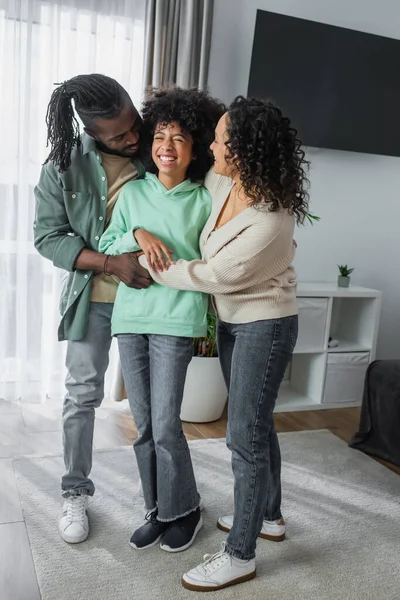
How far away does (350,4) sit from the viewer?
3.45m

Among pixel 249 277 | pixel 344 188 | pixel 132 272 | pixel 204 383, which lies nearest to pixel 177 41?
pixel 344 188

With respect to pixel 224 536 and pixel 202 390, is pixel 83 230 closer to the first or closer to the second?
pixel 224 536

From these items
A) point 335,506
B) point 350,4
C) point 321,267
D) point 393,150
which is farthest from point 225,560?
point 350,4

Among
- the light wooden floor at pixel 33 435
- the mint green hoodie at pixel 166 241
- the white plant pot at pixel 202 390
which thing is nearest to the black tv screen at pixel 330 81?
the white plant pot at pixel 202 390

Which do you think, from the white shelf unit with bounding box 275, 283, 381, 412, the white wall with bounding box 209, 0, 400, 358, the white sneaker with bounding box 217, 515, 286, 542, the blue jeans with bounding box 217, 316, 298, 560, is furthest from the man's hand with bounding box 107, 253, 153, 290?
the white wall with bounding box 209, 0, 400, 358

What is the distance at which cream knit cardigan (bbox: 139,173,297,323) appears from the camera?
1.52m

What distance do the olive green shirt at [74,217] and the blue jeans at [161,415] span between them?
212 millimetres

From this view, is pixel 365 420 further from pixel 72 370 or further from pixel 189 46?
pixel 189 46

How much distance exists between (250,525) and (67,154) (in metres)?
1.17

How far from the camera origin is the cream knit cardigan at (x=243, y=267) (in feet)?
4.99

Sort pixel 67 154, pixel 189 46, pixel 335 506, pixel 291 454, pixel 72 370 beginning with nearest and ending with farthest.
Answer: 1. pixel 67 154
2. pixel 72 370
3. pixel 335 506
4. pixel 291 454
5. pixel 189 46

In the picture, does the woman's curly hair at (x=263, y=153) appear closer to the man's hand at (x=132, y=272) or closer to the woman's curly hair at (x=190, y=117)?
the woman's curly hair at (x=190, y=117)

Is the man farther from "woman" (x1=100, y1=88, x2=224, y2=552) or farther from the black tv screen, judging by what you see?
the black tv screen

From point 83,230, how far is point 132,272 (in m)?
0.28
